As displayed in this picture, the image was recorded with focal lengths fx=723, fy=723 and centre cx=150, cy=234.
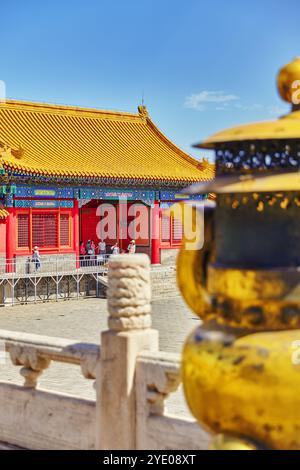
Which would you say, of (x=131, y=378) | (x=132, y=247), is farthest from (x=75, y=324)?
(x=131, y=378)

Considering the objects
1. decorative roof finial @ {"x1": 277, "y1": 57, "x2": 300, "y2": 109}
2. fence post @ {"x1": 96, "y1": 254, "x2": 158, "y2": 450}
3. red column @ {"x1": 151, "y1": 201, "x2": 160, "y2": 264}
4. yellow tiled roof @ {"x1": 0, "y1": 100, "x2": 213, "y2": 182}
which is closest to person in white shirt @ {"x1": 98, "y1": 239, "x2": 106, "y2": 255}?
red column @ {"x1": 151, "y1": 201, "x2": 160, "y2": 264}

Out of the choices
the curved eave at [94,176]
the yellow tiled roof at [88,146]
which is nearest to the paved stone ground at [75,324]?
the curved eave at [94,176]

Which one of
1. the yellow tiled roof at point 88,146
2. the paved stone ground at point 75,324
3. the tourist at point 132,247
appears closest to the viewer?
the paved stone ground at point 75,324

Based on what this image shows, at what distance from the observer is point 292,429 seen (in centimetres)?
221

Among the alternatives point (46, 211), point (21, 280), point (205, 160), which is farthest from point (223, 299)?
point (205, 160)

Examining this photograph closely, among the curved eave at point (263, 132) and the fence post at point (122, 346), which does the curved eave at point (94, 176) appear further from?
the curved eave at point (263, 132)

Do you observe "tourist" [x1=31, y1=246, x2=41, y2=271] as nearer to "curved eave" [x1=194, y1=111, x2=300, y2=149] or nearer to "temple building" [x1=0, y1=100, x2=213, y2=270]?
"temple building" [x1=0, y1=100, x2=213, y2=270]

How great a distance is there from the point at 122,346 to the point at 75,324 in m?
12.0

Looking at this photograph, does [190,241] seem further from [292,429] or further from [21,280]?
[21,280]

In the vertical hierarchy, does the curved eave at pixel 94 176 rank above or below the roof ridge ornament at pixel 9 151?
below

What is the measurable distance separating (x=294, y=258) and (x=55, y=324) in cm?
1382

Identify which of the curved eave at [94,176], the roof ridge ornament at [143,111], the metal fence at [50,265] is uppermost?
the roof ridge ornament at [143,111]

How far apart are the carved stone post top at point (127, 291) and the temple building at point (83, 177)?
16.1m

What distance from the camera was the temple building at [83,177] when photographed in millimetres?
20250
